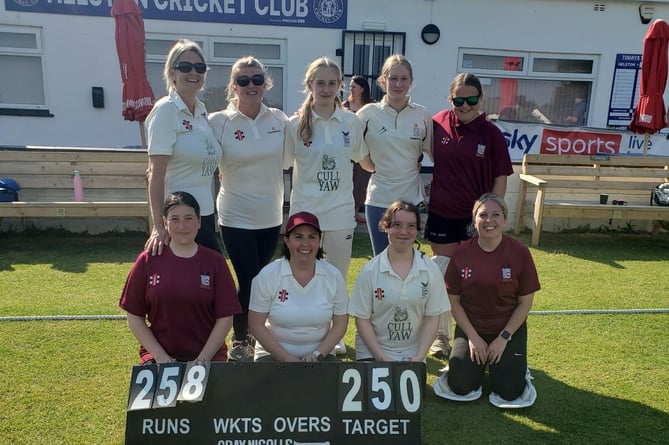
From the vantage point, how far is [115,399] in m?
2.92

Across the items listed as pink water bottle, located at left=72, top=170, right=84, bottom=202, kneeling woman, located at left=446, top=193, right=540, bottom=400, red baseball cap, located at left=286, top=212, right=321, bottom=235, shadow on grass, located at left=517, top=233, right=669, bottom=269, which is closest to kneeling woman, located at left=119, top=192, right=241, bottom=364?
red baseball cap, located at left=286, top=212, right=321, bottom=235

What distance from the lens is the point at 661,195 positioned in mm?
6590

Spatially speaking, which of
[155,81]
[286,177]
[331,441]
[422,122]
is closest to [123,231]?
[286,177]

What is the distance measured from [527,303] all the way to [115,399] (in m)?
2.42

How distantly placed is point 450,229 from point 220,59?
6300 millimetres

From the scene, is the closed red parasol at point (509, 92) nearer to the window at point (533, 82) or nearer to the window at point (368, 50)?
the window at point (533, 82)

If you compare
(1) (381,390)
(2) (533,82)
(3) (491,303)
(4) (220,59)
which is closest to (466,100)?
(3) (491,303)

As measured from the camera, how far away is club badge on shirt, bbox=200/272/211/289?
2.59 meters

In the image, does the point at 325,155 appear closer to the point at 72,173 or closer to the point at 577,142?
the point at 72,173

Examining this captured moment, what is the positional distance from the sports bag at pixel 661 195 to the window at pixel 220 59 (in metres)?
5.71

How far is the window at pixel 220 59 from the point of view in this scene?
27.4 ft

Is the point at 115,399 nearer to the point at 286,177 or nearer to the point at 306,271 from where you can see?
the point at 306,271

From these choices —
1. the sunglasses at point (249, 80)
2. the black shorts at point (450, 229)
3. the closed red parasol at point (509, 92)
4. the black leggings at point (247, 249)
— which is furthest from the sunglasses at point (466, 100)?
the closed red parasol at point (509, 92)

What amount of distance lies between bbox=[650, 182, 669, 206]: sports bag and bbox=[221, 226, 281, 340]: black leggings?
5.54 m
